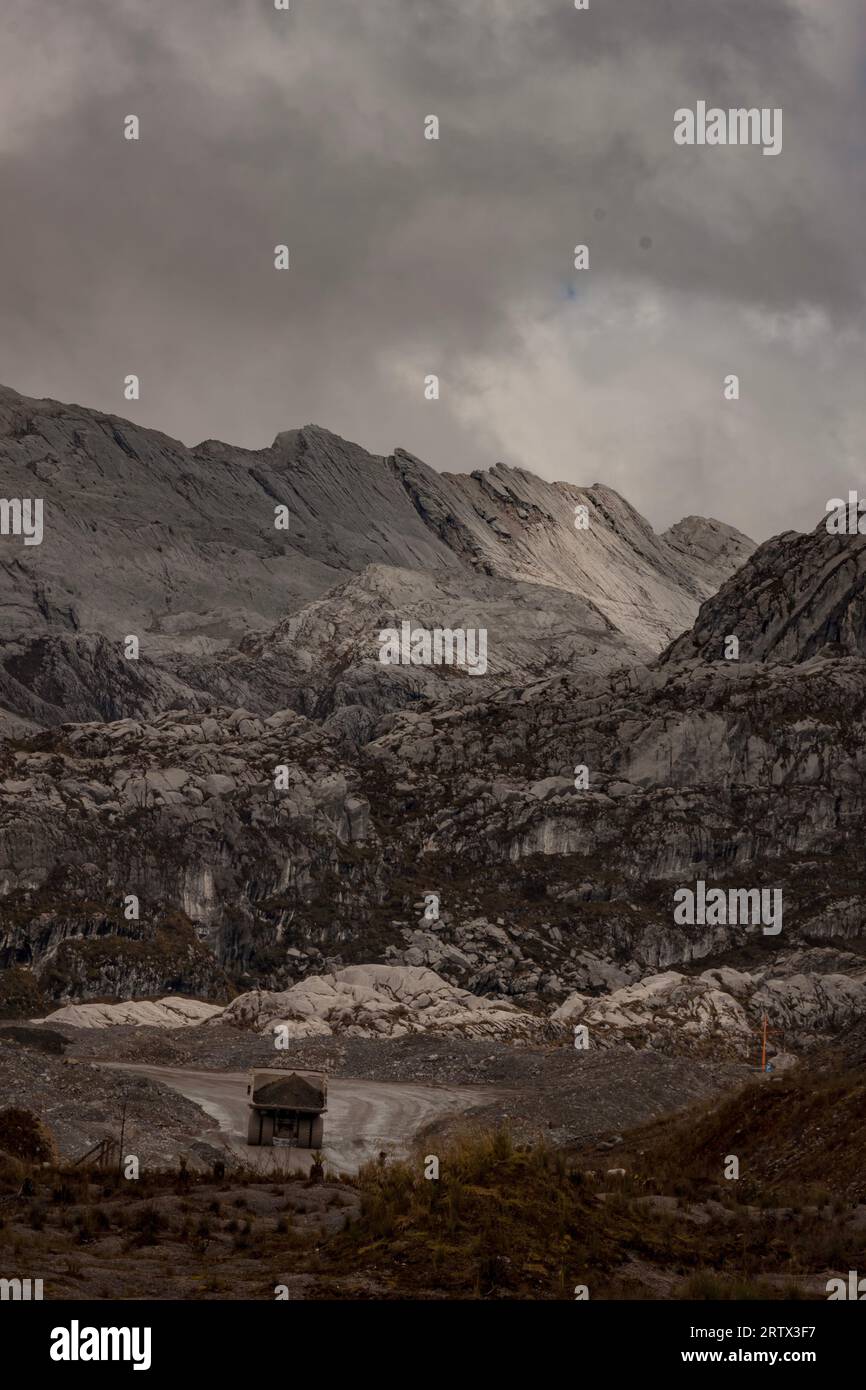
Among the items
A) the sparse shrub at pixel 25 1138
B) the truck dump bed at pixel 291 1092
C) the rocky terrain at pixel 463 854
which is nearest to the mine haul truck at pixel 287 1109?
the truck dump bed at pixel 291 1092

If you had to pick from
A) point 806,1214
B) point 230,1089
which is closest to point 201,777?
point 230,1089

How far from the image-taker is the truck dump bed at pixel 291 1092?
57188 mm

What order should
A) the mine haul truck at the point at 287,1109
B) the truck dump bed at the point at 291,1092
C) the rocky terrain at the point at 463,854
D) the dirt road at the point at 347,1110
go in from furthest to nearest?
the rocky terrain at the point at 463,854
the dirt road at the point at 347,1110
the mine haul truck at the point at 287,1109
the truck dump bed at the point at 291,1092

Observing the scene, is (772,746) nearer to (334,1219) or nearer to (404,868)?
(404,868)

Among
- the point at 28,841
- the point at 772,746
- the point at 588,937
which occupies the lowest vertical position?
the point at 588,937

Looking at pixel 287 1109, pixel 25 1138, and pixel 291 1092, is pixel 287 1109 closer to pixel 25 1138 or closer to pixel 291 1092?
pixel 291 1092

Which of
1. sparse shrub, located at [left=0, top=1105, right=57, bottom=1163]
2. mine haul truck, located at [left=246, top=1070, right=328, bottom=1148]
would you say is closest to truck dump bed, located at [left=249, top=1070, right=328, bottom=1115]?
mine haul truck, located at [left=246, top=1070, right=328, bottom=1148]

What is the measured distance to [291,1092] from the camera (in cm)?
5781

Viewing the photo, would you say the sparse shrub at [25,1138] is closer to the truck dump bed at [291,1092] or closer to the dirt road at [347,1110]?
the dirt road at [347,1110]

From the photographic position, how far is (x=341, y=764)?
633 ft

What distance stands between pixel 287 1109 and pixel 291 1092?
66 cm

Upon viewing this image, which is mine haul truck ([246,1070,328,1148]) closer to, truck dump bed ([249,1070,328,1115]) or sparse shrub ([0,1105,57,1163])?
truck dump bed ([249,1070,328,1115])

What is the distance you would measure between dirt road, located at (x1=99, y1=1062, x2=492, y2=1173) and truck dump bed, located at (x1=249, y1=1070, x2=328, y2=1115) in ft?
5.81

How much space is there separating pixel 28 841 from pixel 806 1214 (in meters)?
133
